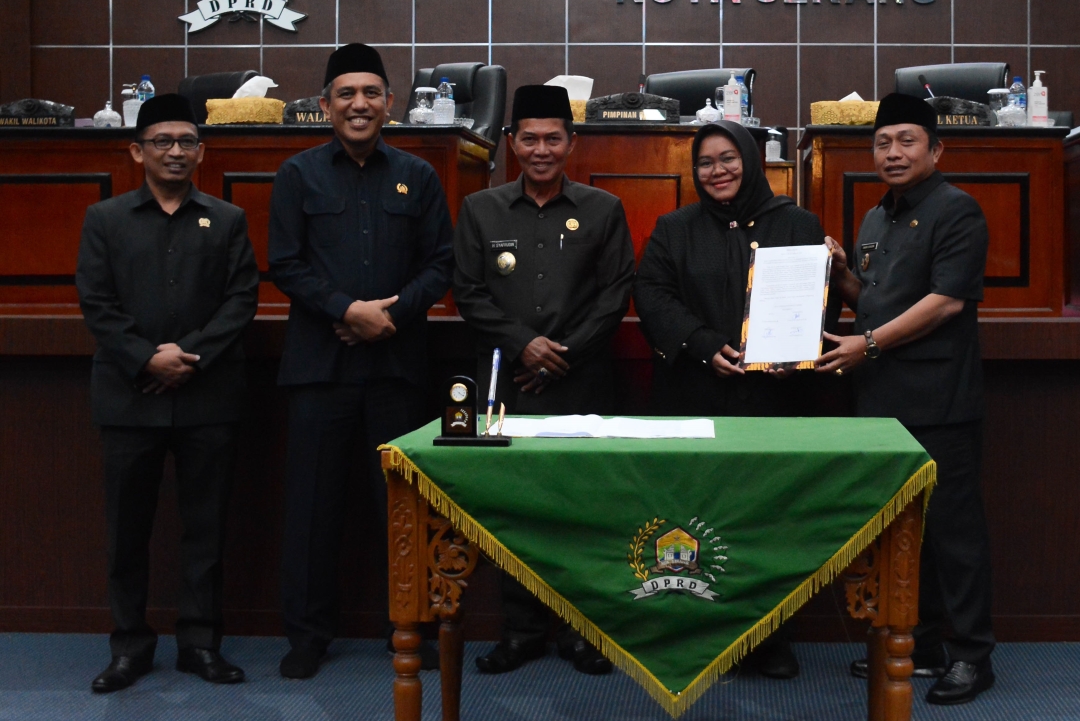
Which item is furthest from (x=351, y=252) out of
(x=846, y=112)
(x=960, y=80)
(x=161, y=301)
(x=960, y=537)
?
(x=960, y=80)

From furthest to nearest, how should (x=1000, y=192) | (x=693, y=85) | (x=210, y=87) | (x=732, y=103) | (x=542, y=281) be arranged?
(x=210, y=87) → (x=693, y=85) → (x=732, y=103) → (x=1000, y=192) → (x=542, y=281)

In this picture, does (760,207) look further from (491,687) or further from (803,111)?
(803,111)

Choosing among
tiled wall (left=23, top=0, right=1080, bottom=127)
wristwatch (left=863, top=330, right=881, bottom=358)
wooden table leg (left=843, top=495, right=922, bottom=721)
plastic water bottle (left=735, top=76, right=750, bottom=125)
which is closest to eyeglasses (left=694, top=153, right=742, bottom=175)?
wristwatch (left=863, top=330, right=881, bottom=358)

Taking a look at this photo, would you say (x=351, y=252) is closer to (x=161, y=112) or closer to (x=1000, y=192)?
(x=161, y=112)

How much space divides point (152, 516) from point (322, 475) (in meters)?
0.54

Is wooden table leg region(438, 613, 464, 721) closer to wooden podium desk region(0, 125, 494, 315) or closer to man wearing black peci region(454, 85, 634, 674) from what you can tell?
man wearing black peci region(454, 85, 634, 674)

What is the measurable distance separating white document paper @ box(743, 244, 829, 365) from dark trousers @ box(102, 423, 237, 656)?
1.64 m

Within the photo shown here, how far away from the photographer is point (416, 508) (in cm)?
259

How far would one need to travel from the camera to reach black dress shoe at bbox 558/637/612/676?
3.50 meters

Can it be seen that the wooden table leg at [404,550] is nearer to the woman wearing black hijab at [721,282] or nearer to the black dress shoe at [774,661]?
the woman wearing black hijab at [721,282]

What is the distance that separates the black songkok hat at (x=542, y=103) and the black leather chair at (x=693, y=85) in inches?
110

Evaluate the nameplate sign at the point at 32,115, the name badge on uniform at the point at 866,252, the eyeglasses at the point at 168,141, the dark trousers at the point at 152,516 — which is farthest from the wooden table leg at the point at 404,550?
the nameplate sign at the point at 32,115

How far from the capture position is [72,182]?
17.1 ft

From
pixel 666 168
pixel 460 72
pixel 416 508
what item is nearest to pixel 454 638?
pixel 416 508
